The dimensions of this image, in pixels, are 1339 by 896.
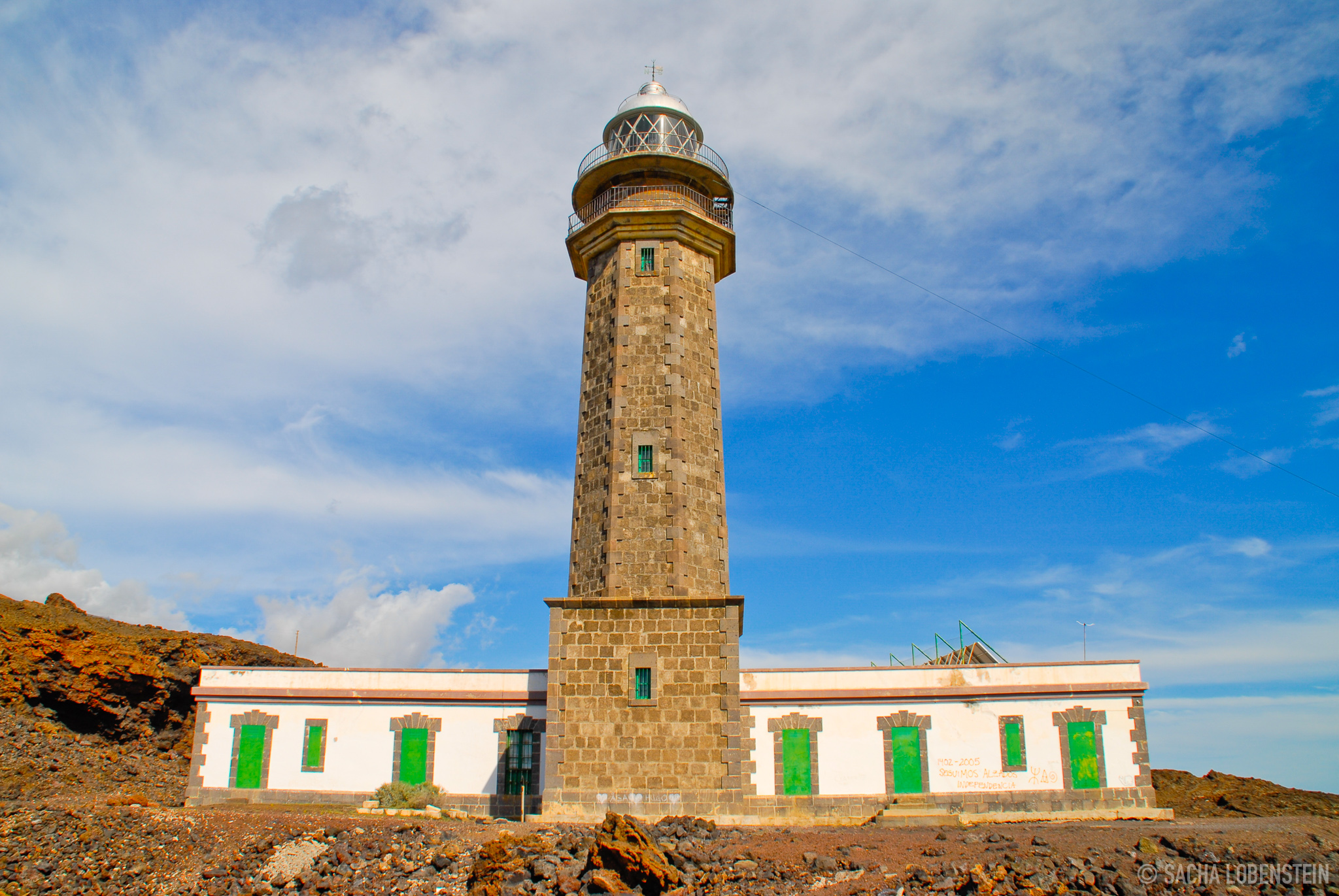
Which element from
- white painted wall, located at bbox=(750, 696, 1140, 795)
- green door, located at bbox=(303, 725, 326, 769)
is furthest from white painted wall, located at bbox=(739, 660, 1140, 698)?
green door, located at bbox=(303, 725, 326, 769)

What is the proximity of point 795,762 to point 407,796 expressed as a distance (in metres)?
7.35

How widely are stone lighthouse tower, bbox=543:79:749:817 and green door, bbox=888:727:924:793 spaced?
294 centimetres

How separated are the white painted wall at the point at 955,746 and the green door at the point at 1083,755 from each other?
233 millimetres

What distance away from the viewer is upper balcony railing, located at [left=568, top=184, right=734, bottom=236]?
59.8ft

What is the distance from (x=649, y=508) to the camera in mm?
16250

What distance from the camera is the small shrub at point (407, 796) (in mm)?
16672

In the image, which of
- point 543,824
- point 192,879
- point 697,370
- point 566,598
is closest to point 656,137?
point 697,370

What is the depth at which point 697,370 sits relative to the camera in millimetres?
17469

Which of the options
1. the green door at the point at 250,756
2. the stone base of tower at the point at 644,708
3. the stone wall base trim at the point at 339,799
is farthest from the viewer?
the green door at the point at 250,756

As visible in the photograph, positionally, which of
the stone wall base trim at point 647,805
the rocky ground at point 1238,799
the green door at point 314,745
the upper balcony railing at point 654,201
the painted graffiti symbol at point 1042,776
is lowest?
the rocky ground at point 1238,799

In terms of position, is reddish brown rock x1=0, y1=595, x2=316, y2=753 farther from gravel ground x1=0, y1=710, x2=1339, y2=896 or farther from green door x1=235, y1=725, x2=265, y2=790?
gravel ground x1=0, y1=710, x2=1339, y2=896

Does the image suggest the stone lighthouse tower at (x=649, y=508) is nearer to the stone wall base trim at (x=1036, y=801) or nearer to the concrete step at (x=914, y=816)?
the concrete step at (x=914, y=816)

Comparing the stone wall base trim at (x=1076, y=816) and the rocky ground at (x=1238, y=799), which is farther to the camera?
the rocky ground at (x=1238, y=799)

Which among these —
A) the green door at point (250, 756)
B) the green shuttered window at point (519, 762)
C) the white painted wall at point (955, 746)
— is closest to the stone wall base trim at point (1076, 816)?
the white painted wall at point (955, 746)
